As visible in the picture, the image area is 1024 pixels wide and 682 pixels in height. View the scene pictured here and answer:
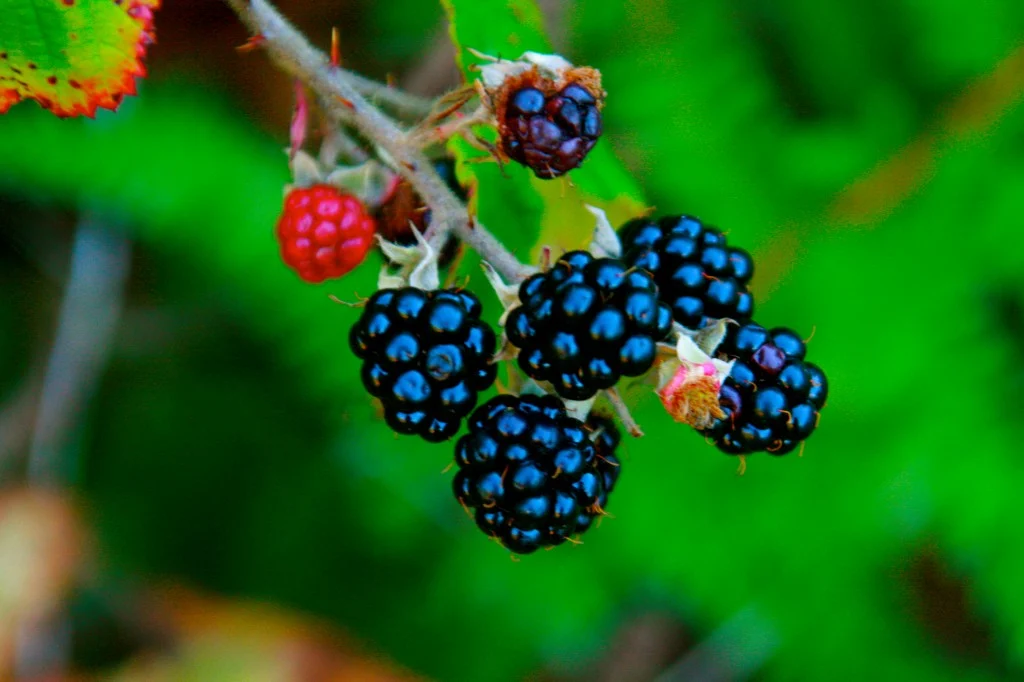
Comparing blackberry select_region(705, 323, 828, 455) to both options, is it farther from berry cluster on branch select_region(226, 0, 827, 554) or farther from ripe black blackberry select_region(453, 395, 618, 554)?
ripe black blackberry select_region(453, 395, 618, 554)

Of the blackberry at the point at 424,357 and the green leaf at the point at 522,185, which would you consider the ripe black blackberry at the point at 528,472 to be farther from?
the green leaf at the point at 522,185

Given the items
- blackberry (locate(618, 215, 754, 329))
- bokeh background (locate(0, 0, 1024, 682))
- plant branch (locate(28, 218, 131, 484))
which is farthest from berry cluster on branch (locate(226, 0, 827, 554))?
plant branch (locate(28, 218, 131, 484))

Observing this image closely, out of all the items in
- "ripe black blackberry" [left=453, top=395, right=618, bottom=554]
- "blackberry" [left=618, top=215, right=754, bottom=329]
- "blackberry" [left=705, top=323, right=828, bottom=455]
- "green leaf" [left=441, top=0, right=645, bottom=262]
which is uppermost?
"green leaf" [left=441, top=0, right=645, bottom=262]

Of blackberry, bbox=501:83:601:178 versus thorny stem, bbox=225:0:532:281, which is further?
thorny stem, bbox=225:0:532:281

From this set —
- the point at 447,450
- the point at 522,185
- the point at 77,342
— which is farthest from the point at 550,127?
the point at 77,342

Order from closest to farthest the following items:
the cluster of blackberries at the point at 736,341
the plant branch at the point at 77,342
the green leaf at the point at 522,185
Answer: the cluster of blackberries at the point at 736,341 → the green leaf at the point at 522,185 → the plant branch at the point at 77,342

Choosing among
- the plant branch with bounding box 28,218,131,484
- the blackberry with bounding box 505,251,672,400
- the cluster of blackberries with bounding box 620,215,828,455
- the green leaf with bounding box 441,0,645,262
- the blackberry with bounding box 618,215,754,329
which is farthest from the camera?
the plant branch with bounding box 28,218,131,484

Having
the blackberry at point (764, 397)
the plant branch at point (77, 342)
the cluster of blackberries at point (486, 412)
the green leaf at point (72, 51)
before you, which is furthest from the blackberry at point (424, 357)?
the plant branch at point (77, 342)
